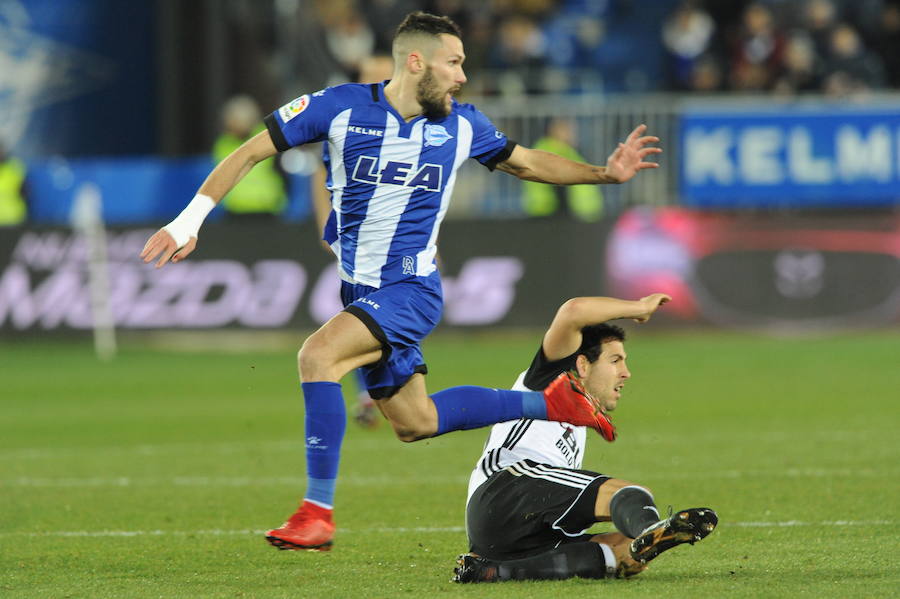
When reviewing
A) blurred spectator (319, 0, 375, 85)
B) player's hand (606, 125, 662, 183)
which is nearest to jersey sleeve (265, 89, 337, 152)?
player's hand (606, 125, 662, 183)

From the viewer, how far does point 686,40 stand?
20.2 meters

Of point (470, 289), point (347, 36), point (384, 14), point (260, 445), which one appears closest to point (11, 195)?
point (347, 36)

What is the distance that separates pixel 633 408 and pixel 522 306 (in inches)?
188

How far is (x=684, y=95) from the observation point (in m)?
19.8

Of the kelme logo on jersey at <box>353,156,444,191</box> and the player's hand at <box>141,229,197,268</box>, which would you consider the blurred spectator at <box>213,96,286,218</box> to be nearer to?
the kelme logo on jersey at <box>353,156,444,191</box>

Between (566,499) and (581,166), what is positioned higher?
(581,166)

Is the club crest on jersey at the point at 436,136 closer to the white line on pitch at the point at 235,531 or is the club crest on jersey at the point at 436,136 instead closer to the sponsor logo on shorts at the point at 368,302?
the sponsor logo on shorts at the point at 368,302

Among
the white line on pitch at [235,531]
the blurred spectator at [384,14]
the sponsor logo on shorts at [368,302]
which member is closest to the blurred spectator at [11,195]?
the blurred spectator at [384,14]

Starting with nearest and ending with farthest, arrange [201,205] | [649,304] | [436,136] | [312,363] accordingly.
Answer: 1. [201,205]
2. [312,363]
3. [649,304]
4. [436,136]

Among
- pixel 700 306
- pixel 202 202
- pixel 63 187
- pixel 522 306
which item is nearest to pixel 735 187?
pixel 700 306

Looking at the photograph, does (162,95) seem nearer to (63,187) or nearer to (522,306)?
(63,187)

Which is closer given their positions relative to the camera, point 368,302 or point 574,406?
point 574,406

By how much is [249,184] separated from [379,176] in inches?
460

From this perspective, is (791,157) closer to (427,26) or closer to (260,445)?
(260,445)
